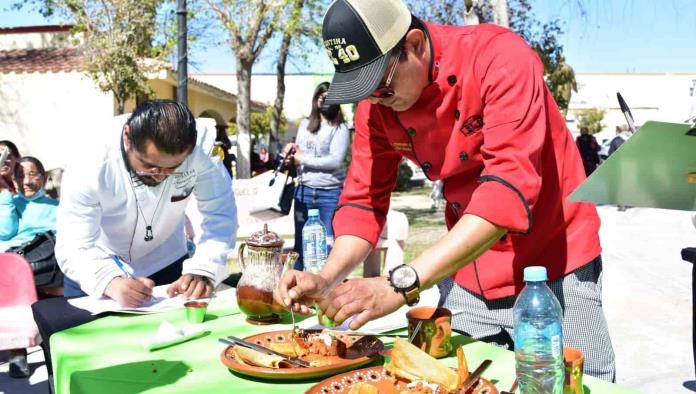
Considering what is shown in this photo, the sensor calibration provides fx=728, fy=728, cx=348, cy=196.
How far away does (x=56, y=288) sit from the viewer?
4.81m

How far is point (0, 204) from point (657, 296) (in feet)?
17.7

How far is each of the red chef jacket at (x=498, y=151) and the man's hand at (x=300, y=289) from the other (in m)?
0.26

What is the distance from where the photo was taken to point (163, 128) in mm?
2455

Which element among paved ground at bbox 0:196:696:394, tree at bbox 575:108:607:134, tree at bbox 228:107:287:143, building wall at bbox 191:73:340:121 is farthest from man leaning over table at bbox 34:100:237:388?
tree at bbox 575:108:607:134

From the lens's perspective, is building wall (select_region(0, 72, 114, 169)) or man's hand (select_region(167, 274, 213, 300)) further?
building wall (select_region(0, 72, 114, 169))

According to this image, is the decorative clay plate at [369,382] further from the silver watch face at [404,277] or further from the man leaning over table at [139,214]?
the man leaning over table at [139,214]

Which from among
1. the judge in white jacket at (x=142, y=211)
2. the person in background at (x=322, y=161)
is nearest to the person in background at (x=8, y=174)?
the person in background at (x=322, y=161)

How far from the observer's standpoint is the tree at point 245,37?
15703 millimetres

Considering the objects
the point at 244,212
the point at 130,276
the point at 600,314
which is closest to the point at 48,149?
the point at 244,212

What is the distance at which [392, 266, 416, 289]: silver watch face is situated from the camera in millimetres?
1546

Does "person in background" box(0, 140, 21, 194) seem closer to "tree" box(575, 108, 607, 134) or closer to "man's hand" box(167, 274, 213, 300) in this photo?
"man's hand" box(167, 274, 213, 300)

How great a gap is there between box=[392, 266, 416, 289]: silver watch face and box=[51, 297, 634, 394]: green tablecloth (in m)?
0.29

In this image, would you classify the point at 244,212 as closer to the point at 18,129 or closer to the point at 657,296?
the point at 657,296

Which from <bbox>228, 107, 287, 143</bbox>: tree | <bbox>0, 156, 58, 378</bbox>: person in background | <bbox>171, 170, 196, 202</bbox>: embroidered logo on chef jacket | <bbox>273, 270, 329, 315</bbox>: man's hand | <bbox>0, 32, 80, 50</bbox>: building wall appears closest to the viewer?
<bbox>273, 270, 329, 315</bbox>: man's hand
